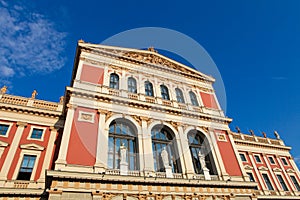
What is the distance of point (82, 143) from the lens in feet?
46.6

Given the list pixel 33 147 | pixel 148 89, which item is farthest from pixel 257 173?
pixel 33 147

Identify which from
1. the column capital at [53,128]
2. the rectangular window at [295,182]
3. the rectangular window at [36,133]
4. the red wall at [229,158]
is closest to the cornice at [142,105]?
the red wall at [229,158]

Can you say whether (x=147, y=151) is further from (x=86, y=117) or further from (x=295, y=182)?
(x=295, y=182)

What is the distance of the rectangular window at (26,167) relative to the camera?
48.5ft

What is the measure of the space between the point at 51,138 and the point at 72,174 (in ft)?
21.2

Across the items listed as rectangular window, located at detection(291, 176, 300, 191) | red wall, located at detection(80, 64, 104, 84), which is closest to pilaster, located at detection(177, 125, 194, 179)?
red wall, located at detection(80, 64, 104, 84)

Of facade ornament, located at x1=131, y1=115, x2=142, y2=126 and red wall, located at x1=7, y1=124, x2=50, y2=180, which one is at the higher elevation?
facade ornament, located at x1=131, y1=115, x2=142, y2=126

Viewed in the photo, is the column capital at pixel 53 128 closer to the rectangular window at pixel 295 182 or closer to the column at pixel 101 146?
the column at pixel 101 146

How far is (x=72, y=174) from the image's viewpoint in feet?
39.3

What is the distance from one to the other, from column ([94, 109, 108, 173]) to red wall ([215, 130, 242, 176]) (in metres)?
10.9

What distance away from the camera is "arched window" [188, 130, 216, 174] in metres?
17.8

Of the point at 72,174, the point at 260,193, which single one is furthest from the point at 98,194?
the point at 260,193

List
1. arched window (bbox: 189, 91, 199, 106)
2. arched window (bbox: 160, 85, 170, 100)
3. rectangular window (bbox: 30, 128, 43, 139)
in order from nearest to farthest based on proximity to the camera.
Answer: rectangular window (bbox: 30, 128, 43, 139) → arched window (bbox: 160, 85, 170, 100) → arched window (bbox: 189, 91, 199, 106)

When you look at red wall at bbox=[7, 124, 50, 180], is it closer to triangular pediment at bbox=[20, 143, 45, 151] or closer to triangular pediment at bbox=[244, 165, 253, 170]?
triangular pediment at bbox=[20, 143, 45, 151]
